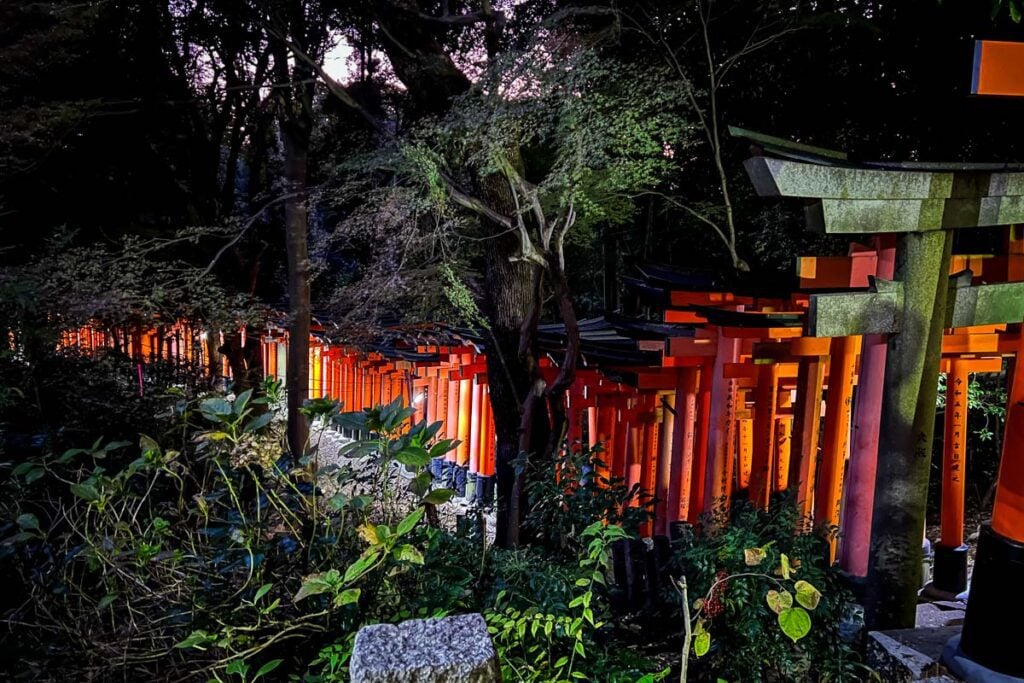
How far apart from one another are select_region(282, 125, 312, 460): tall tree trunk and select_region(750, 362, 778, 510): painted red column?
6950 millimetres

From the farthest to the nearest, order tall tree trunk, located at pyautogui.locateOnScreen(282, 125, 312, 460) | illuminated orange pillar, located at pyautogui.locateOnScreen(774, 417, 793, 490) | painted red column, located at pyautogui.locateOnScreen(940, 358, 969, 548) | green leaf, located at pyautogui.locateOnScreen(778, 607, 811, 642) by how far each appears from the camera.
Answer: tall tree trunk, located at pyautogui.locateOnScreen(282, 125, 312, 460), illuminated orange pillar, located at pyautogui.locateOnScreen(774, 417, 793, 490), painted red column, located at pyautogui.locateOnScreen(940, 358, 969, 548), green leaf, located at pyautogui.locateOnScreen(778, 607, 811, 642)

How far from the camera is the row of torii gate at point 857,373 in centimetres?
391

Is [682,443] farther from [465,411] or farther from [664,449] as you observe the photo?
[465,411]

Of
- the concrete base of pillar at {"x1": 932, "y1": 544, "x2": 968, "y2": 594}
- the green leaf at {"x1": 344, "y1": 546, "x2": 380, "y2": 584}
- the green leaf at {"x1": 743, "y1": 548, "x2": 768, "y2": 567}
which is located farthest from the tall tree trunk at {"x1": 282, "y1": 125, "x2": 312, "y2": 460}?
the green leaf at {"x1": 743, "y1": 548, "x2": 768, "y2": 567}

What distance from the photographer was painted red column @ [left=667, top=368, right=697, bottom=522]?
787 centimetres

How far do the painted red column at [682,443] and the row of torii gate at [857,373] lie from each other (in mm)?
19

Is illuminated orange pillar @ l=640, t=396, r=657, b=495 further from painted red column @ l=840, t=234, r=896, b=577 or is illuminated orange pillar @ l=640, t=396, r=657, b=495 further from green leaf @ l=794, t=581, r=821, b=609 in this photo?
green leaf @ l=794, t=581, r=821, b=609

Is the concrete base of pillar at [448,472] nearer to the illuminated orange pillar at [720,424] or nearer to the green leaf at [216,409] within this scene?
the illuminated orange pillar at [720,424]

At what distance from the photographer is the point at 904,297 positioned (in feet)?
13.6

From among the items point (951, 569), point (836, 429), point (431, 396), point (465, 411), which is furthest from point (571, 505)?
point (431, 396)

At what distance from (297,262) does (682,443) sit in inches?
268

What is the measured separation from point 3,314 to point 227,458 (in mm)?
4530

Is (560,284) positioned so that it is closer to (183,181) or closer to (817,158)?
(817,158)

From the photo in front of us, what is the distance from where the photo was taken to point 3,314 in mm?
6875
